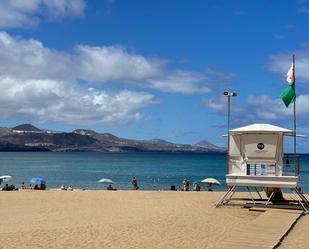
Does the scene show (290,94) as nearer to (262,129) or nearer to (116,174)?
(262,129)

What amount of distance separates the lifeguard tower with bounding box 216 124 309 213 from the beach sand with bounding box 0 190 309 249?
141 cm

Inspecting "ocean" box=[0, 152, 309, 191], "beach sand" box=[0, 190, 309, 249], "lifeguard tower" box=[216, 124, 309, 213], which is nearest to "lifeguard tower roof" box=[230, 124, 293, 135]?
"lifeguard tower" box=[216, 124, 309, 213]

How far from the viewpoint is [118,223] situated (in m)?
16.9

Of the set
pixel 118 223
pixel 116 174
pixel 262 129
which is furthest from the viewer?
pixel 116 174

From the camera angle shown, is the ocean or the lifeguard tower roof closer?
the lifeguard tower roof

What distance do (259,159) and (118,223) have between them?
25.8 feet

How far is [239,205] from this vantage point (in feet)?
72.1

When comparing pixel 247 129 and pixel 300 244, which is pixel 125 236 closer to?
pixel 300 244

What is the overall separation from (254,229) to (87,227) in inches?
204

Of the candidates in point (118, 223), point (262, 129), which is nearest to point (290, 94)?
point (262, 129)

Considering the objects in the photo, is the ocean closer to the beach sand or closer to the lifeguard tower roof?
the beach sand

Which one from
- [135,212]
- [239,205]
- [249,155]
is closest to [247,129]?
[249,155]

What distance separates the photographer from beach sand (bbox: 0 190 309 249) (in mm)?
13555

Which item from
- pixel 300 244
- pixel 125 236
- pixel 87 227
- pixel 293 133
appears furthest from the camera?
pixel 293 133
